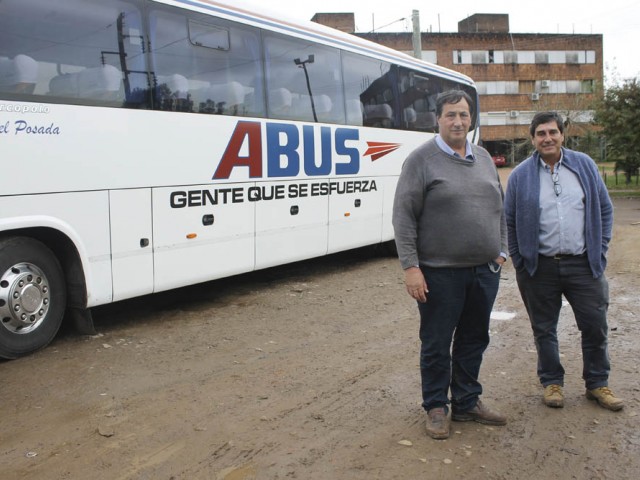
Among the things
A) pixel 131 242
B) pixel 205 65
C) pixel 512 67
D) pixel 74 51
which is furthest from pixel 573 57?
pixel 74 51

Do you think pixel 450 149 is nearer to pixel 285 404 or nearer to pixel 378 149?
pixel 285 404

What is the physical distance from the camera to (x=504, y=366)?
5.05m

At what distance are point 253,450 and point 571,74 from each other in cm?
6464

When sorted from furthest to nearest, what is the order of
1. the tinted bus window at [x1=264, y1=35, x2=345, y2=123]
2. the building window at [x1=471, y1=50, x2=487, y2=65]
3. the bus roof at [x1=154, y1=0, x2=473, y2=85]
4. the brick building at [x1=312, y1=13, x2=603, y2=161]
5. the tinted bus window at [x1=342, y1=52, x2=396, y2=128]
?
the building window at [x1=471, y1=50, x2=487, y2=65] < the brick building at [x1=312, y1=13, x2=603, y2=161] < the tinted bus window at [x1=342, y1=52, x2=396, y2=128] < the tinted bus window at [x1=264, y1=35, x2=345, y2=123] < the bus roof at [x1=154, y1=0, x2=473, y2=85]

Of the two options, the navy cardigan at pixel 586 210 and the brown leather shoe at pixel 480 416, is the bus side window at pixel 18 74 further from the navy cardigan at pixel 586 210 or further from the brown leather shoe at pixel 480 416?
the brown leather shoe at pixel 480 416

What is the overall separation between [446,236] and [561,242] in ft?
2.99

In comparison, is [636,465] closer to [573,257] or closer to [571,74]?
[573,257]

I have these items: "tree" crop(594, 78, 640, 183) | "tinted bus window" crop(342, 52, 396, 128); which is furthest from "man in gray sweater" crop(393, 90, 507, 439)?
"tree" crop(594, 78, 640, 183)

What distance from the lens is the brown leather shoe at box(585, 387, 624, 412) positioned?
4082mm

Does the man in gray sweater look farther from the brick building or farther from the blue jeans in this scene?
the brick building

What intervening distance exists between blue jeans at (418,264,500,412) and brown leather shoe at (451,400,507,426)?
32mm

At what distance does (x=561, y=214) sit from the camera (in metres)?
4.05

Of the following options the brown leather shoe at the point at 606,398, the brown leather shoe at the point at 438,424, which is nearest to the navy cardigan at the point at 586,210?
the brown leather shoe at the point at 606,398

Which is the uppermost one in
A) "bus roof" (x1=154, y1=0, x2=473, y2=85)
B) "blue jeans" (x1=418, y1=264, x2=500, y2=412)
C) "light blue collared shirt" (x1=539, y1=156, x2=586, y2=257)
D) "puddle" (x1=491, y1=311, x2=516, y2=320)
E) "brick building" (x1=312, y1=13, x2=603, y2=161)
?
"brick building" (x1=312, y1=13, x2=603, y2=161)
